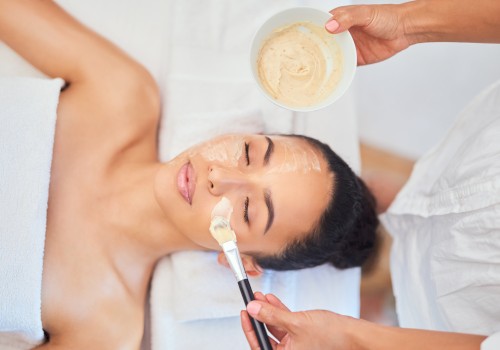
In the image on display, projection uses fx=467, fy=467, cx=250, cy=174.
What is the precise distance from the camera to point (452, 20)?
1.16 metres

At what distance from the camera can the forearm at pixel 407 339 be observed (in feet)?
2.80

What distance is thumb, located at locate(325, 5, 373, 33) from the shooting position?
1.07 metres

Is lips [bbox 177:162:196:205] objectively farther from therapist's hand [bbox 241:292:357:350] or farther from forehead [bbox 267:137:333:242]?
therapist's hand [bbox 241:292:357:350]

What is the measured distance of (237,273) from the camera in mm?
1003

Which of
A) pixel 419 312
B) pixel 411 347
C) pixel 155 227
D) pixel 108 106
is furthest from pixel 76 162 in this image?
pixel 419 312

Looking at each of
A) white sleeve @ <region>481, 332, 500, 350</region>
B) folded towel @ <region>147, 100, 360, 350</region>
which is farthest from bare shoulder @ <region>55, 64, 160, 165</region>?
white sleeve @ <region>481, 332, 500, 350</region>

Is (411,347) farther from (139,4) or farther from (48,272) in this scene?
(139,4)

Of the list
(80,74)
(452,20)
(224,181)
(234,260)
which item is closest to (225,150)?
(224,181)

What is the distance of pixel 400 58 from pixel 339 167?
74 cm

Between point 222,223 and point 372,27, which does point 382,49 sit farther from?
point 222,223

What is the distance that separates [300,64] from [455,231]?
0.61 meters

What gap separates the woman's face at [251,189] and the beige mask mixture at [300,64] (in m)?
0.18

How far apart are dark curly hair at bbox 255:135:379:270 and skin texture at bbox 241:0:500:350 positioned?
0.81 feet

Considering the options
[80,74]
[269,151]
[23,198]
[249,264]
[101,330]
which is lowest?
[101,330]
